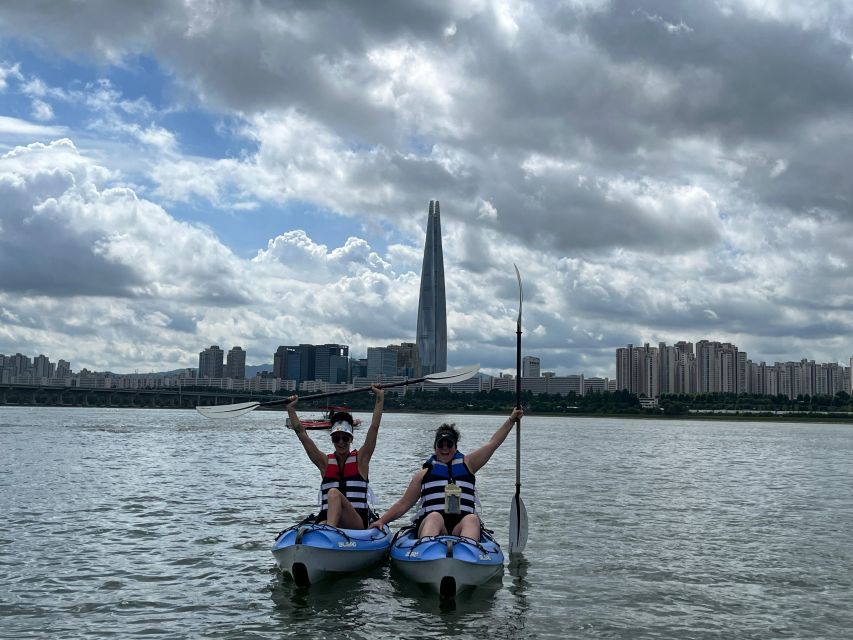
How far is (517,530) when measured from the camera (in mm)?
15914

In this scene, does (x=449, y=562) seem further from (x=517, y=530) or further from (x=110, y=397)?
(x=110, y=397)

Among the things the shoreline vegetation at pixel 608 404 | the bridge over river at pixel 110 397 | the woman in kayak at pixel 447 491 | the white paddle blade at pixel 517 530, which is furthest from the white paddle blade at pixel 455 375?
the shoreline vegetation at pixel 608 404

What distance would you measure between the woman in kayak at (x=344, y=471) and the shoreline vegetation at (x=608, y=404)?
144149mm

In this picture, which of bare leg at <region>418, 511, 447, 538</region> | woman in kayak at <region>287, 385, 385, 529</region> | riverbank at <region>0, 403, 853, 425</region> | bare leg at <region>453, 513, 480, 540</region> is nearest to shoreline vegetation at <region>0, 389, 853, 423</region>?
riverbank at <region>0, 403, 853, 425</region>

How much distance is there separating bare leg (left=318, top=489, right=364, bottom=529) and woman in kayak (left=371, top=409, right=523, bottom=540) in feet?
1.98

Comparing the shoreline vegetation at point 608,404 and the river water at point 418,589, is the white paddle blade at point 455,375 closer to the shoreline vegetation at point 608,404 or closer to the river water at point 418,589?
the river water at point 418,589

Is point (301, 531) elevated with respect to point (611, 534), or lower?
elevated

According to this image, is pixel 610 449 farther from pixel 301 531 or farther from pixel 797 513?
pixel 301 531

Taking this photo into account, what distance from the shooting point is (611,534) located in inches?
746

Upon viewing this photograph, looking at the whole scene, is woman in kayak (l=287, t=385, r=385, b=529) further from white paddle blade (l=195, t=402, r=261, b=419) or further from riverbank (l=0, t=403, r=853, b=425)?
riverbank (l=0, t=403, r=853, b=425)

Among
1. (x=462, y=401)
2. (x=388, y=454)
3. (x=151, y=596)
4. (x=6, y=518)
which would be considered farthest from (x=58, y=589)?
(x=462, y=401)

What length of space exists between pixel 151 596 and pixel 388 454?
1484 inches

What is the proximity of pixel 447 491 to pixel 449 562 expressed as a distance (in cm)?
128

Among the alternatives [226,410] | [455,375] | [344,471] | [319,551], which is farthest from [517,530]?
[226,410]
